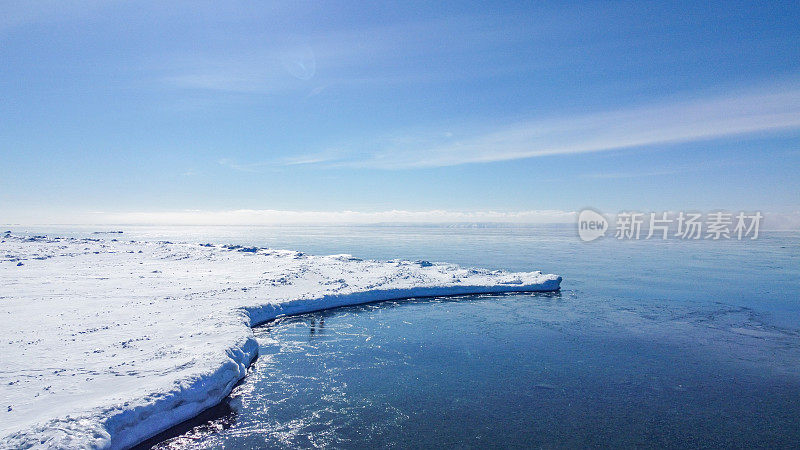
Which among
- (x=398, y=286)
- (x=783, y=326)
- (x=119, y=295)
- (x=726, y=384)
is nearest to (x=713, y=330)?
→ (x=783, y=326)

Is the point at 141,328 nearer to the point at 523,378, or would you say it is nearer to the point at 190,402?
the point at 190,402

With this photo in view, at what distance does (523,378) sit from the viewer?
1218 centimetres

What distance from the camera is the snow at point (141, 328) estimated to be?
8.63 metres

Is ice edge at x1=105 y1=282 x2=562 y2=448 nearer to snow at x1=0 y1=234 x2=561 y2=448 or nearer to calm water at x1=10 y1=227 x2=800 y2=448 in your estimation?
snow at x1=0 y1=234 x2=561 y2=448

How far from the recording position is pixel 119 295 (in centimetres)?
2125

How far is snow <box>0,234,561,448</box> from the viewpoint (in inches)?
340

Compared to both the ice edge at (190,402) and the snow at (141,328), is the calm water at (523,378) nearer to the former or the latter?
the ice edge at (190,402)

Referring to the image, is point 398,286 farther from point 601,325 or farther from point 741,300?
point 741,300

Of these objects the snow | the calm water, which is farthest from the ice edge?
the calm water

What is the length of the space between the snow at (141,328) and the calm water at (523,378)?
1057 millimetres

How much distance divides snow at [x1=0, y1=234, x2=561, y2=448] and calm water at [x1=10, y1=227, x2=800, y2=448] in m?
1.06

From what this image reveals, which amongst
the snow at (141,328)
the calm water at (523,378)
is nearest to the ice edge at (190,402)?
the snow at (141,328)

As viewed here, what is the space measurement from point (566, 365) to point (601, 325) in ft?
20.5

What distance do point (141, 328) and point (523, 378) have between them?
46.7ft
